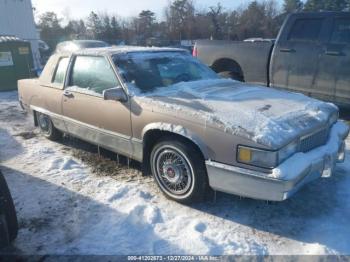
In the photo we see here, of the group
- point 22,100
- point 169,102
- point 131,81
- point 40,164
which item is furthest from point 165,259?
point 22,100

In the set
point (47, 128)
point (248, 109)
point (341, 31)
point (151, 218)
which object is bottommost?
point (151, 218)

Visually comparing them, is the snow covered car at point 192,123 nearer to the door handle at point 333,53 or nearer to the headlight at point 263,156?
the headlight at point 263,156

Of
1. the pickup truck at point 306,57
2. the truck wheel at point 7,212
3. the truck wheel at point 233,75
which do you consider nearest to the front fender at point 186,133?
the truck wheel at point 7,212

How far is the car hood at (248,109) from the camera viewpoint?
2988 mm

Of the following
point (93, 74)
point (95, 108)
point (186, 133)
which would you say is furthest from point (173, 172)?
point (93, 74)

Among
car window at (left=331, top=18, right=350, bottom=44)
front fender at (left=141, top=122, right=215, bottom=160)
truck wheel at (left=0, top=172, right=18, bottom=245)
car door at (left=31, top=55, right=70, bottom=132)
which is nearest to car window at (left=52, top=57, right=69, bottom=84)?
car door at (left=31, top=55, right=70, bottom=132)

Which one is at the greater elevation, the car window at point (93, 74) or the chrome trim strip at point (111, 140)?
the car window at point (93, 74)

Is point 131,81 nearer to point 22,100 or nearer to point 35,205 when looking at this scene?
point 35,205

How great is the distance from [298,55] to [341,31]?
814 millimetres

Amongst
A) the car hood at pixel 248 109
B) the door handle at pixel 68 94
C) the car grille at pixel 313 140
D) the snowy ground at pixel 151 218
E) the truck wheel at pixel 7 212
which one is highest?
the car hood at pixel 248 109

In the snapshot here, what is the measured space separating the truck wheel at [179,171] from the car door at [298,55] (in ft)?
12.9

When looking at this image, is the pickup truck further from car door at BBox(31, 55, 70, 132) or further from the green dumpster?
the green dumpster

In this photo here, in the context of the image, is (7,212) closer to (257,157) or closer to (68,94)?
(257,157)

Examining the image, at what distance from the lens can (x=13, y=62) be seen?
1141 centimetres
